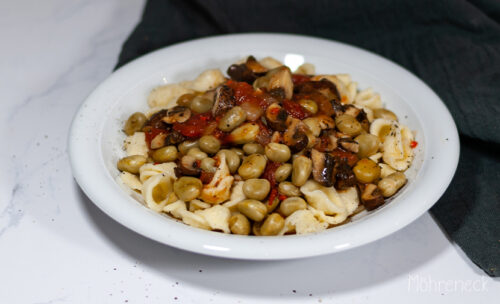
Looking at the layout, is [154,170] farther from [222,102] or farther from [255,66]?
[255,66]

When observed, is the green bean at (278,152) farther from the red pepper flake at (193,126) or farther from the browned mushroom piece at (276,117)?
the red pepper flake at (193,126)

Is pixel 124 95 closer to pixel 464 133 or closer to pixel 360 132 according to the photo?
pixel 360 132

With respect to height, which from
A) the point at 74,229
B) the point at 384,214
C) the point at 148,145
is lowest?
the point at 74,229

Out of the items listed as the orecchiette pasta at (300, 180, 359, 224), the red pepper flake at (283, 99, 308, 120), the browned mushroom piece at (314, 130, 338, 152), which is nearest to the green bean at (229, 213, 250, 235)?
the orecchiette pasta at (300, 180, 359, 224)

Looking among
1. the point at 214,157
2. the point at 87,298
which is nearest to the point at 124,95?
the point at 214,157

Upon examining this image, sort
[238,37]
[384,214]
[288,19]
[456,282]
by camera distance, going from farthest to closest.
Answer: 1. [288,19]
2. [238,37]
3. [456,282]
4. [384,214]
